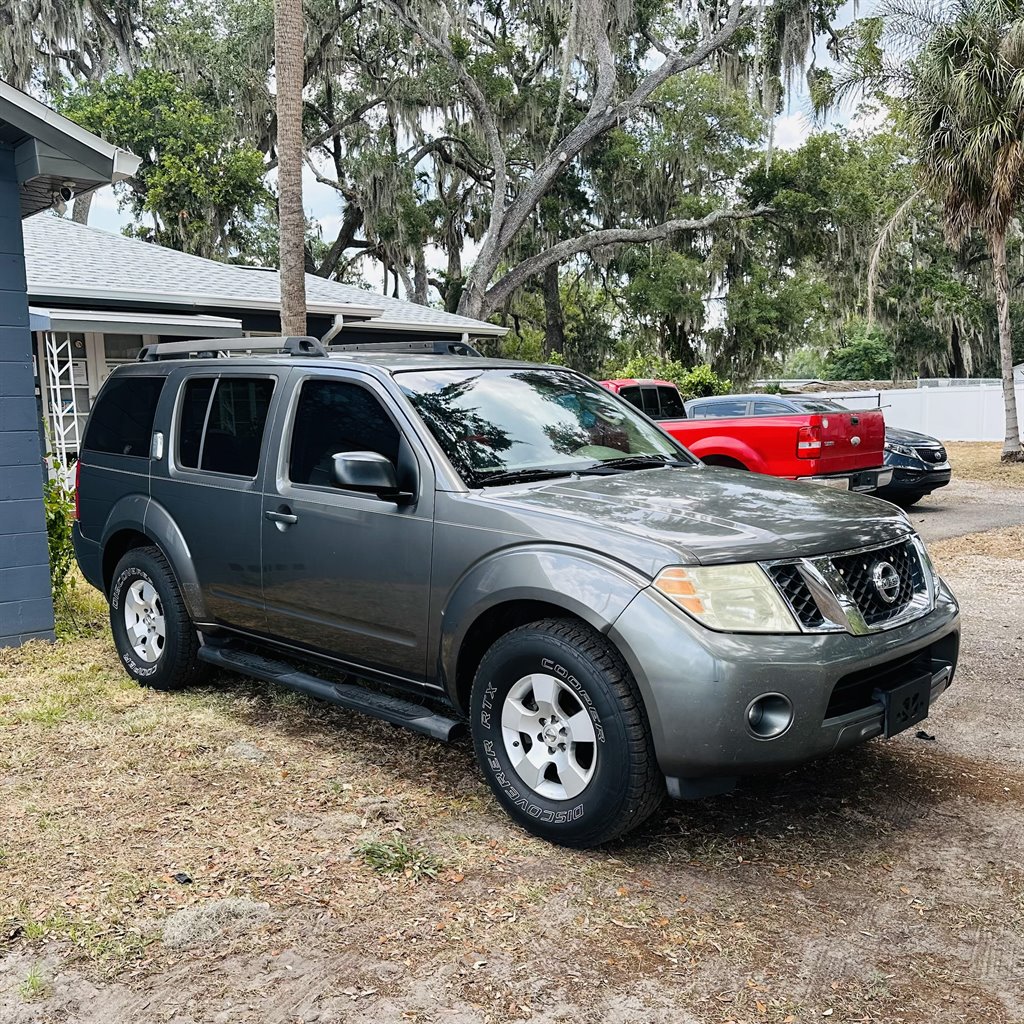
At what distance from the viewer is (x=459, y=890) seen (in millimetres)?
3402

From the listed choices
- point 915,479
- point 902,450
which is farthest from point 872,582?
point 902,450

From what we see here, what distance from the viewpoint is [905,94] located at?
19234mm

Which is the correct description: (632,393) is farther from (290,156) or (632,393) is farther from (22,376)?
(22,376)

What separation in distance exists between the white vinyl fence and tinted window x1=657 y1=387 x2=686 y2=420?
1631 centimetres

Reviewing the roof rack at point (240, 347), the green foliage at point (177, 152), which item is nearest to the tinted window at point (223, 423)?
the roof rack at point (240, 347)

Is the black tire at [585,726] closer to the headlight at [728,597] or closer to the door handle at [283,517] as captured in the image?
the headlight at [728,597]

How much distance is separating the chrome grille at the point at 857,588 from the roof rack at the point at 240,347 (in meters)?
2.57

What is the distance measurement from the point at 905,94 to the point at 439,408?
1831cm

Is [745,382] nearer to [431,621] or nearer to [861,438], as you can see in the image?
[861,438]

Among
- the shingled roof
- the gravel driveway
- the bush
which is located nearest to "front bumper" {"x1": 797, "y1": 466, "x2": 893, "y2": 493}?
the gravel driveway

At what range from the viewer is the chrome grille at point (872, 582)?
3.60m

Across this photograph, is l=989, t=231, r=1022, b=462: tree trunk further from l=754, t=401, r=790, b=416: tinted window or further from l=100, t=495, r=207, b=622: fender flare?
l=100, t=495, r=207, b=622: fender flare

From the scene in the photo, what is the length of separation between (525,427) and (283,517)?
46.6 inches

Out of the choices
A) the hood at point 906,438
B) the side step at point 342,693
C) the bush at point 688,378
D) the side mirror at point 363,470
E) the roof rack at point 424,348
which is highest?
the bush at point 688,378
